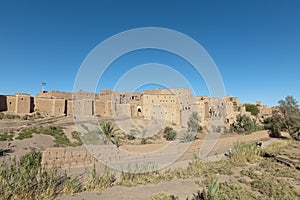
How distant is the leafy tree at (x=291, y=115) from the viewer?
24.8 metres

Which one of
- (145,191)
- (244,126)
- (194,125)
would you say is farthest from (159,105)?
(145,191)

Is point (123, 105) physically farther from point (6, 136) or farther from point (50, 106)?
point (6, 136)

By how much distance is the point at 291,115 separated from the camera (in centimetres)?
2606

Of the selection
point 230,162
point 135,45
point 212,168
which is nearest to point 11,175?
point 212,168

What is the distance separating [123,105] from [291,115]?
27.4 m

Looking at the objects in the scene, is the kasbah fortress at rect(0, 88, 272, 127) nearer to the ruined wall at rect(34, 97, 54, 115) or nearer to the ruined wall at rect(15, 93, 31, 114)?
the ruined wall at rect(34, 97, 54, 115)

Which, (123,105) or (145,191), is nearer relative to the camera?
(145,191)

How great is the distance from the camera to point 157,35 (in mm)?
13008

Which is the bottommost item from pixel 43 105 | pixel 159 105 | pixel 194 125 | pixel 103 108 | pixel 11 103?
pixel 194 125

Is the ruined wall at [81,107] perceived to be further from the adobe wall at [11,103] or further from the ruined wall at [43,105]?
the adobe wall at [11,103]

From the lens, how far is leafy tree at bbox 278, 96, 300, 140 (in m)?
24.8

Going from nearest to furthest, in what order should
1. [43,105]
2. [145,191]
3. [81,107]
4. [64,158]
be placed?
[145,191] → [64,158] → [43,105] → [81,107]

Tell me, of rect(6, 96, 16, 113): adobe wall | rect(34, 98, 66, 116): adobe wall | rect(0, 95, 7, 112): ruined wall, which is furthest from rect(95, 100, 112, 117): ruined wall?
rect(0, 95, 7, 112): ruined wall

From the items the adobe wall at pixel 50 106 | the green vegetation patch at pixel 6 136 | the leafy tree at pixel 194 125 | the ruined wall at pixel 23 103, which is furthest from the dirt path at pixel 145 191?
the adobe wall at pixel 50 106
